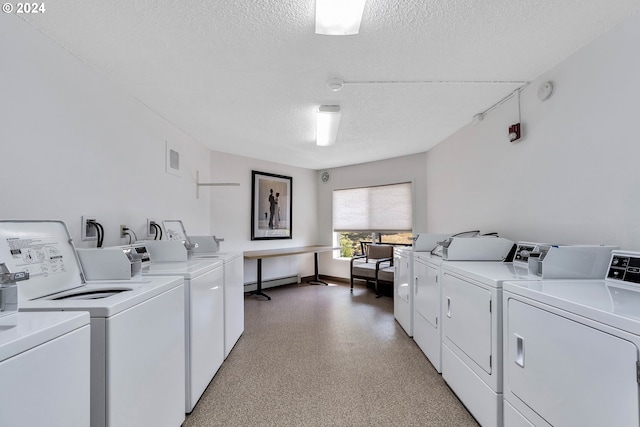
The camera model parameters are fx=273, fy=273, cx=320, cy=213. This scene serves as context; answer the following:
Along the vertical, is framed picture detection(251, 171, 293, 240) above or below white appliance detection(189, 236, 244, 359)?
above

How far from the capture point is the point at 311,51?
1854mm

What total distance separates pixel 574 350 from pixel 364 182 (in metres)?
4.46

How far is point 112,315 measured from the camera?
104cm

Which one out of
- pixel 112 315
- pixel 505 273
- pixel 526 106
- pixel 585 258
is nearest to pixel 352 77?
pixel 526 106

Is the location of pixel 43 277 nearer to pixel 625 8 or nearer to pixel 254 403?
pixel 254 403

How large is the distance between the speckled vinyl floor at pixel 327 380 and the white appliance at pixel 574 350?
2.23 ft

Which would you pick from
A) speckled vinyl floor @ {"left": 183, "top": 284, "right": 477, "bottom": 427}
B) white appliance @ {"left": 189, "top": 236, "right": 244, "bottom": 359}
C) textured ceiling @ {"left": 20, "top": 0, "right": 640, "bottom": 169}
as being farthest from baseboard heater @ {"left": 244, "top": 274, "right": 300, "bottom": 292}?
textured ceiling @ {"left": 20, "top": 0, "right": 640, "bottom": 169}

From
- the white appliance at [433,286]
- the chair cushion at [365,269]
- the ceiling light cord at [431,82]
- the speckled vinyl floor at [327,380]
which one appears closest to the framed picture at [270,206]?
the chair cushion at [365,269]

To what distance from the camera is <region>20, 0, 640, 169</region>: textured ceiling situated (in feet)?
4.92

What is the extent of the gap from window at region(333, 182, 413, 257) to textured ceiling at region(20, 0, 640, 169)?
6.73ft

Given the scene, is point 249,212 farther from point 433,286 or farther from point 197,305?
point 433,286

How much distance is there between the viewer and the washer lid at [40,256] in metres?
1.26

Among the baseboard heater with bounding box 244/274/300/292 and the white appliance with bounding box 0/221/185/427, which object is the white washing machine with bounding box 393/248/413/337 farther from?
the baseboard heater with bounding box 244/274/300/292

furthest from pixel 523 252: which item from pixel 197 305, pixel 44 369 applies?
pixel 44 369
